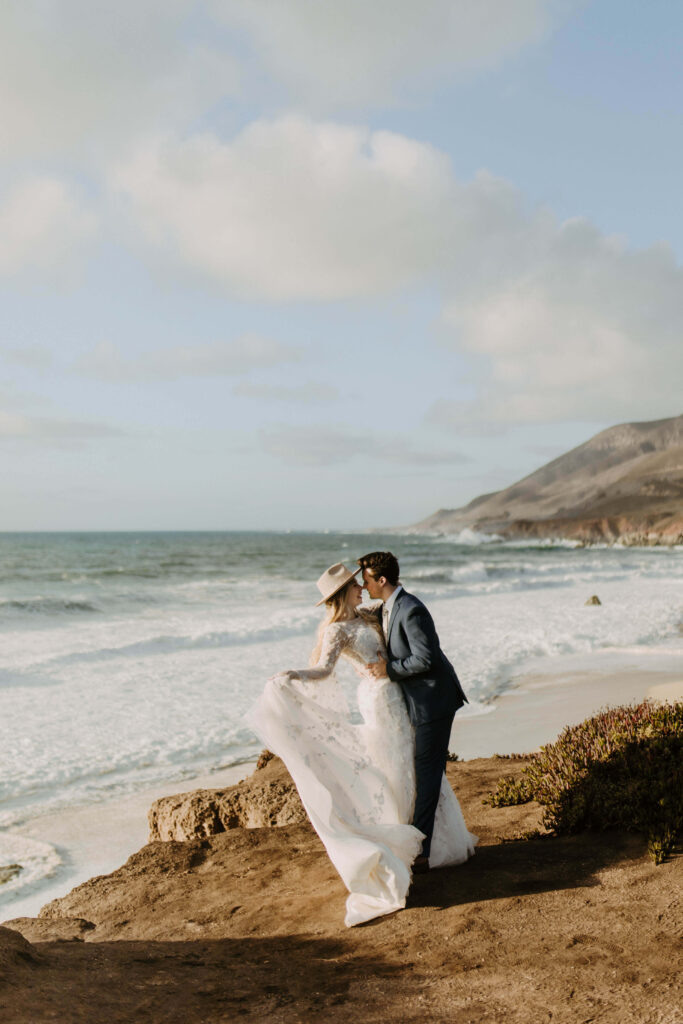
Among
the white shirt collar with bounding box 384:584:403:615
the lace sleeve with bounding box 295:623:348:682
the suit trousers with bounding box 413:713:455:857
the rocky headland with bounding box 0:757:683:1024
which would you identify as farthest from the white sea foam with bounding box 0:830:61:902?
the white shirt collar with bounding box 384:584:403:615

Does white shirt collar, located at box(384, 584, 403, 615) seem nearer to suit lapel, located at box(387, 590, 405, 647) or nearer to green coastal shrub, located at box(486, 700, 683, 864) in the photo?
suit lapel, located at box(387, 590, 405, 647)

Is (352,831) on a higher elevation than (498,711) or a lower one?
higher

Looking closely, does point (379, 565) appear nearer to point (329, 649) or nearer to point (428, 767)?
point (329, 649)

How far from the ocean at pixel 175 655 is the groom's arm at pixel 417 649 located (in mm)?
4352

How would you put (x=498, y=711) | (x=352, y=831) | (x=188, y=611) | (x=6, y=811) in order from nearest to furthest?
(x=352, y=831), (x=6, y=811), (x=498, y=711), (x=188, y=611)

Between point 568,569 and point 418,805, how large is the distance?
52.1 metres

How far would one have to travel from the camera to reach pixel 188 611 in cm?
3178

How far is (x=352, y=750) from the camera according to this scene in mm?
5453

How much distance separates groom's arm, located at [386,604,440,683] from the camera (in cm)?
532

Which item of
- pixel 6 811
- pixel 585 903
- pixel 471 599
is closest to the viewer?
pixel 585 903

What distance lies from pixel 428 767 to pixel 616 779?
6.62ft

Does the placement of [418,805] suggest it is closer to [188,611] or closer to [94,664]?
[94,664]

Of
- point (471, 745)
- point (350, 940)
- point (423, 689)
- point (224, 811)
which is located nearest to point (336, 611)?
point (423, 689)

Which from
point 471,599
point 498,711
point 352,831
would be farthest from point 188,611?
point 352,831
